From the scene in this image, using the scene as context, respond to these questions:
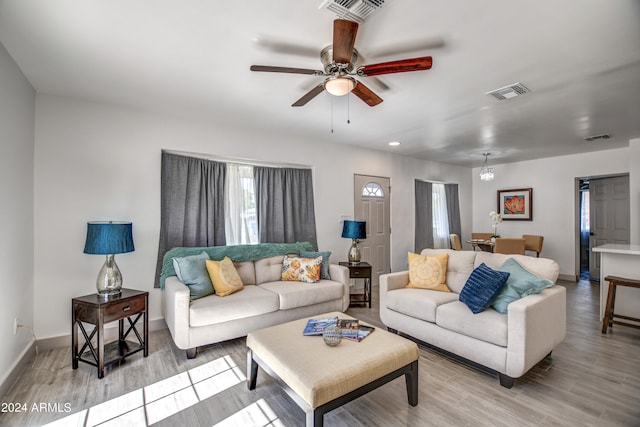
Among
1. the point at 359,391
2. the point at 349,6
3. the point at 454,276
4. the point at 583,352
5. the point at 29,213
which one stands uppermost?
the point at 349,6

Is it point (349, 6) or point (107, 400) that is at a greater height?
point (349, 6)

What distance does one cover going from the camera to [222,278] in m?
3.05

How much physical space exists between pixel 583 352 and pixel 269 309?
3070 millimetres

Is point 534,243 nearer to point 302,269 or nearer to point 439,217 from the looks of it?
point 439,217

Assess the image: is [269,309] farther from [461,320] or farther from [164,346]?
[461,320]

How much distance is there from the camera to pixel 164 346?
293 centimetres

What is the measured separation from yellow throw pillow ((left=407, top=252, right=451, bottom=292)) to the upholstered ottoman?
1255mm

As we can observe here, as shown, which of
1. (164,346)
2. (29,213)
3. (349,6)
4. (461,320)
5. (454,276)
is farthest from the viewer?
(454,276)

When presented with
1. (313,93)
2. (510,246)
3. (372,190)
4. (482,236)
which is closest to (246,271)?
(313,93)

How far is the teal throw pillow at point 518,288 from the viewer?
7.86ft

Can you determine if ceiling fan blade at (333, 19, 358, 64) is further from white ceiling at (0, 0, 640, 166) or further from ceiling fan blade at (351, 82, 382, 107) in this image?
ceiling fan blade at (351, 82, 382, 107)

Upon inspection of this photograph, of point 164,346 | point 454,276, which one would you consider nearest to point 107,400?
point 164,346

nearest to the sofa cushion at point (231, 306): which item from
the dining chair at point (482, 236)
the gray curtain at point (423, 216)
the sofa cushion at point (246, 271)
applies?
the sofa cushion at point (246, 271)

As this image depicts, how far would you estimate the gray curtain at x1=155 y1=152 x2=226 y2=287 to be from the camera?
3438mm
